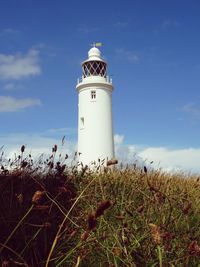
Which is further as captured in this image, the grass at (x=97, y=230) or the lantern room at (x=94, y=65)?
the lantern room at (x=94, y=65)

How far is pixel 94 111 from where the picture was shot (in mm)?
31141

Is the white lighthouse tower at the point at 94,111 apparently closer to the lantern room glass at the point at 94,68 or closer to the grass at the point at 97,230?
the lantern room glass at the point at 94,68

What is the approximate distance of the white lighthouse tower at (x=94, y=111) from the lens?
29703 millimetres

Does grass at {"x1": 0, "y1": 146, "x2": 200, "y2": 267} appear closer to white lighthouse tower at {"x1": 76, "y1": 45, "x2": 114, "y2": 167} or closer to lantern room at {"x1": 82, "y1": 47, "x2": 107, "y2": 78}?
white lighthouse tower at {"x1": 76, "y1": 45, "x2": 114, "y2": 167}

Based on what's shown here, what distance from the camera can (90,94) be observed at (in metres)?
32.0

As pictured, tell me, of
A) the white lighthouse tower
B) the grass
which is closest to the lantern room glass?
the white lighthouse tower

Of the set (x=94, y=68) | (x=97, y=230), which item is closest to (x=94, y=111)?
(x=94, y=68)

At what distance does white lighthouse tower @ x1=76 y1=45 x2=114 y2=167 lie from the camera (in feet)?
97.5

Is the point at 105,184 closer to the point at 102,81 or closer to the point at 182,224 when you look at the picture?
the point at 182,224

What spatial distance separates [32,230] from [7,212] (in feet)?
1.37

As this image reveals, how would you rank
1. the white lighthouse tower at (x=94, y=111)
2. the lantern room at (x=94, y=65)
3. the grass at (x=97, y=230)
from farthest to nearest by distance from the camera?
the lantern room at (x=94, y=65) < the white lighthouse tower at (x=94, y=111) < the grass at (x=97, y=230)

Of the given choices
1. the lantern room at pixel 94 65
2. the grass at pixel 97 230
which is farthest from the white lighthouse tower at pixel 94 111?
the grass at pixel 97 230

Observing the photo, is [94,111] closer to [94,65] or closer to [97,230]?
[94,65]

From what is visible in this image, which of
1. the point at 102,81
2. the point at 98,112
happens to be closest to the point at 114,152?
the point at 98,112
